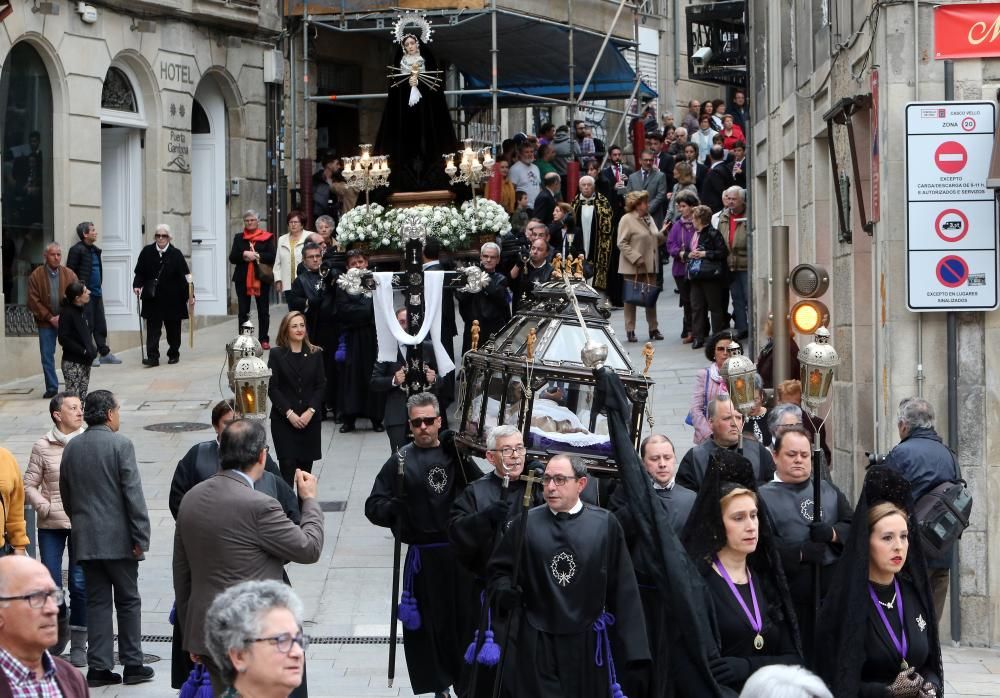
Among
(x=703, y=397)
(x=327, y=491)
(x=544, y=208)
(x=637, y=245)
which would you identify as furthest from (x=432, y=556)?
(x=544, y=208)

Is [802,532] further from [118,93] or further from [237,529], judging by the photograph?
[118,93]

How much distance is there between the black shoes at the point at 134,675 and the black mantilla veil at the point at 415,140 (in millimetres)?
8948

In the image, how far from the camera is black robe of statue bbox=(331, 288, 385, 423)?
17625mm

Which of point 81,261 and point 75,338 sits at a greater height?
point 81,261

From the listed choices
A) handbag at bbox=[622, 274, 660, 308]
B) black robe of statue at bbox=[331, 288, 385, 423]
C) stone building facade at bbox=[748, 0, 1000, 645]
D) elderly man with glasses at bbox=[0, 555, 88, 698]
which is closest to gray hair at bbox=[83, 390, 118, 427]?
stone building facade at bbox=[748, 0, 1000, 645]

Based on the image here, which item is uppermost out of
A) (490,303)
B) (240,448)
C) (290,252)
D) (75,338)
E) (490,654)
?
(290,252)

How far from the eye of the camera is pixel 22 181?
22406mm

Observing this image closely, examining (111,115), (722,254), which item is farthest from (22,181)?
(722,254)

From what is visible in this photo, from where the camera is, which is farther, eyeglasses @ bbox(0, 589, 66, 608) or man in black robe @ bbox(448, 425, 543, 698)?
man in black robe @ bbox(448, 425, 543, 698)

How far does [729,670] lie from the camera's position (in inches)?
294

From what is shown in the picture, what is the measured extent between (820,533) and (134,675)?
4.29 m

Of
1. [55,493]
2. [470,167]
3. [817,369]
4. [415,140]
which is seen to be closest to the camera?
[817,369]

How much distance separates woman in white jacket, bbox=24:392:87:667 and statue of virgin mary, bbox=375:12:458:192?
8.38 metres

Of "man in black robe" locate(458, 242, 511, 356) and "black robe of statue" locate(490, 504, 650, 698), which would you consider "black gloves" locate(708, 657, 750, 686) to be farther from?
"man in black robe" locate(458, 242, 511, 356)
